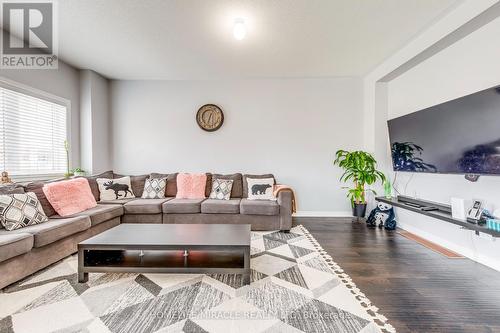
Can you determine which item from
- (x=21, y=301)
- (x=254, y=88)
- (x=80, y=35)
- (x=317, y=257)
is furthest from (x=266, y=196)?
(x=80, y=35)

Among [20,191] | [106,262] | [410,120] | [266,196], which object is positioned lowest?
[106,262]

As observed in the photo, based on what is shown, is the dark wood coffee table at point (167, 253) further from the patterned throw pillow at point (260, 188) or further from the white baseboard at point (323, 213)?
the white baseboard at point (323, 213)

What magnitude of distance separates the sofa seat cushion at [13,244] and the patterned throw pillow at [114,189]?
1592 millimetres

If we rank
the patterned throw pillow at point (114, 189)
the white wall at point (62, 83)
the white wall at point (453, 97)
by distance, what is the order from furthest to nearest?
the patterned throw pillow at point (114, 189)
the white wall at point (62, 83)
the white wall at point (453, 97)

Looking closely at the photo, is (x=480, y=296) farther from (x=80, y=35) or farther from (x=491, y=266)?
(x=80, y=35)

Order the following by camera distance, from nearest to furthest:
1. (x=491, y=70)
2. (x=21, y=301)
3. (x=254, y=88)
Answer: (x=21, y=301) < (x=491, y=70) < (x=254, y=88)

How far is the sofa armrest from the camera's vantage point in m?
3.60

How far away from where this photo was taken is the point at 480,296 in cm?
192

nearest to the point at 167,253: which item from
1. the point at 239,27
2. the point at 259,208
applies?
the point at 259,208

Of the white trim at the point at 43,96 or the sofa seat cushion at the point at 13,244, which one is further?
the white trim at the point at 43,96

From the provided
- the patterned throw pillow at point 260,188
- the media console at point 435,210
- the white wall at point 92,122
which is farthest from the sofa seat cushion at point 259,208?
the white wall at point 92,122

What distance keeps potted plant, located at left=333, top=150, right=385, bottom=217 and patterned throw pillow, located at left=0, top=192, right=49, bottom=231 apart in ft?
14.2

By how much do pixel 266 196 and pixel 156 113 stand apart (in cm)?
271

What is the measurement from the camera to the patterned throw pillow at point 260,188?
3949mm
